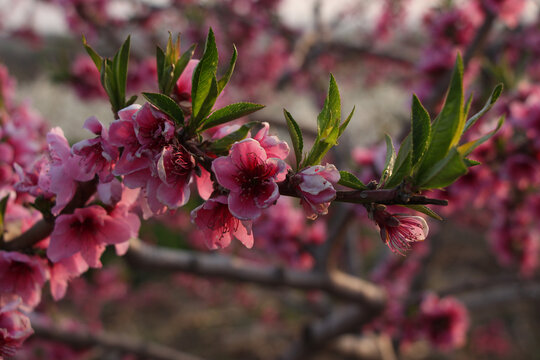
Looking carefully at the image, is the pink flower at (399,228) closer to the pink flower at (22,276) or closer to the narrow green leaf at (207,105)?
the narrow green leaf at (207,105)

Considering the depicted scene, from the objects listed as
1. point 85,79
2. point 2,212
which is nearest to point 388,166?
point 2,212

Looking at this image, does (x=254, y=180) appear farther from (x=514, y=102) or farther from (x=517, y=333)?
(x=517, y=333)

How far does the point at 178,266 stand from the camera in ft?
5.86

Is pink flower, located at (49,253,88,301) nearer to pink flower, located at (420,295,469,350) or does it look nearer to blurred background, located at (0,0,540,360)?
blurred background, located at (0,0,540,360)

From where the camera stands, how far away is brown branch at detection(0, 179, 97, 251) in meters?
0.77

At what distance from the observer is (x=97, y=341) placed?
91.4 inches


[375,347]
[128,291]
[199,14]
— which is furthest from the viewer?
[128,291]

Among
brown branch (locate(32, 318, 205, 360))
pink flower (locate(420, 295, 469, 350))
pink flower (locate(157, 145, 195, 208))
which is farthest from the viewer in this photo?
pink flower (locate(420, 295, 469, 350))

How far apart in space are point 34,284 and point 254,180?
59cm

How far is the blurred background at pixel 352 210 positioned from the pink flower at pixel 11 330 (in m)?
0.68

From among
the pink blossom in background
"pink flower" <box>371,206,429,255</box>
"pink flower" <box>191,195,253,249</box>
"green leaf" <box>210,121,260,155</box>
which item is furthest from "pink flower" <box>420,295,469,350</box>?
the pink blossom in background

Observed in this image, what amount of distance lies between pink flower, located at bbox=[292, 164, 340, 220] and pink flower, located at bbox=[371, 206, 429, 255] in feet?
0.34

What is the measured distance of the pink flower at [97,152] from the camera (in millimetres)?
679

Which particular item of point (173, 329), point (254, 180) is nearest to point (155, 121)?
point (254, 180)
